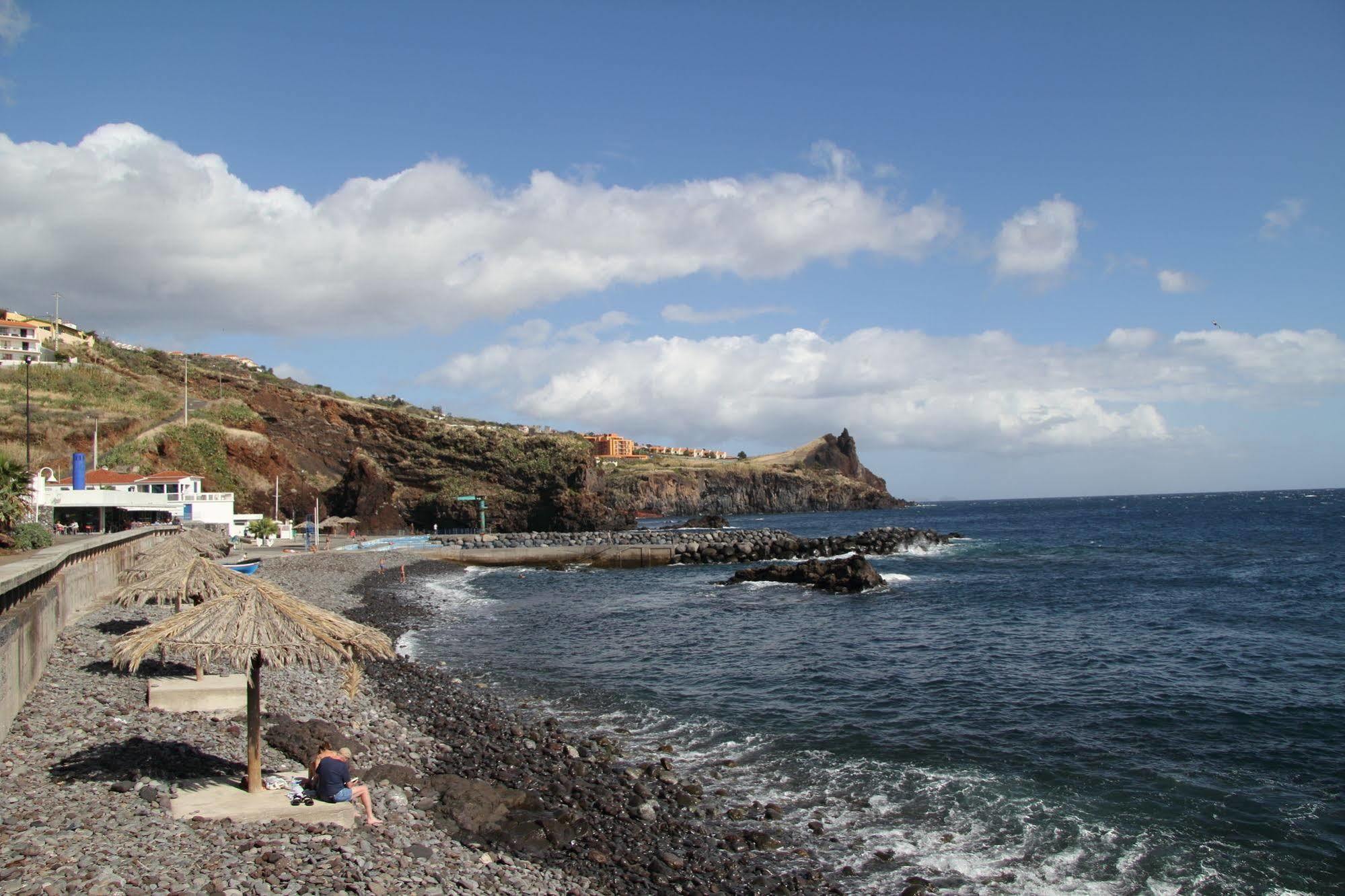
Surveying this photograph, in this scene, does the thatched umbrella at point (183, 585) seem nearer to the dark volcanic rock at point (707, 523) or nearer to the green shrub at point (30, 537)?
the green shrub at point (30, 537)

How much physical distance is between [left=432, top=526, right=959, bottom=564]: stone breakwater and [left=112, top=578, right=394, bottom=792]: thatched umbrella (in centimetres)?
4378

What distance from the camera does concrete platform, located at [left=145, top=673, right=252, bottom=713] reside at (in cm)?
1220

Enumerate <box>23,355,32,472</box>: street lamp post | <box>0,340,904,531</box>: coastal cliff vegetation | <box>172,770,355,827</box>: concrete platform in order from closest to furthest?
1. <box>172,770,355,827</box>: concrete platform
2. <box>23,355,32,472</box>: street lamp post
3. <box>0,340,904,531</box>: coastal cliff vegetation

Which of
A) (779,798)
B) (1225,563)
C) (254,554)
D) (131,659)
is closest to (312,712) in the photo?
(131,659)

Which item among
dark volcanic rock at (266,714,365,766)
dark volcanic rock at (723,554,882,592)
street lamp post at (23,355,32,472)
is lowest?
dark volcanic rock at (723,554,882,592)

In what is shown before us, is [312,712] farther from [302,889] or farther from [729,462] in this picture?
[729,462]

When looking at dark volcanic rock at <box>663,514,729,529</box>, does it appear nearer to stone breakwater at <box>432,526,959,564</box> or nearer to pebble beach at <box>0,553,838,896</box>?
stone breakwater at <box>432,526,959,564</box>

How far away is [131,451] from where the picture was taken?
55.0 m

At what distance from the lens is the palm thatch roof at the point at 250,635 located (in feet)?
29.6

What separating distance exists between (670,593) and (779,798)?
25.2 m

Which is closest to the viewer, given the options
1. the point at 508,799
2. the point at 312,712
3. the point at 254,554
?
the point at 508,799

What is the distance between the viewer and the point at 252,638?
908 cm

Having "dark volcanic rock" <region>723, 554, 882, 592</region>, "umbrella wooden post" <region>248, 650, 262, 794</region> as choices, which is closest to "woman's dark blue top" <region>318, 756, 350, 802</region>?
"umbrella wooden post" <region>248, 650, 262, 794</region>

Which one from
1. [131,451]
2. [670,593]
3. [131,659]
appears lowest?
[670,593]
